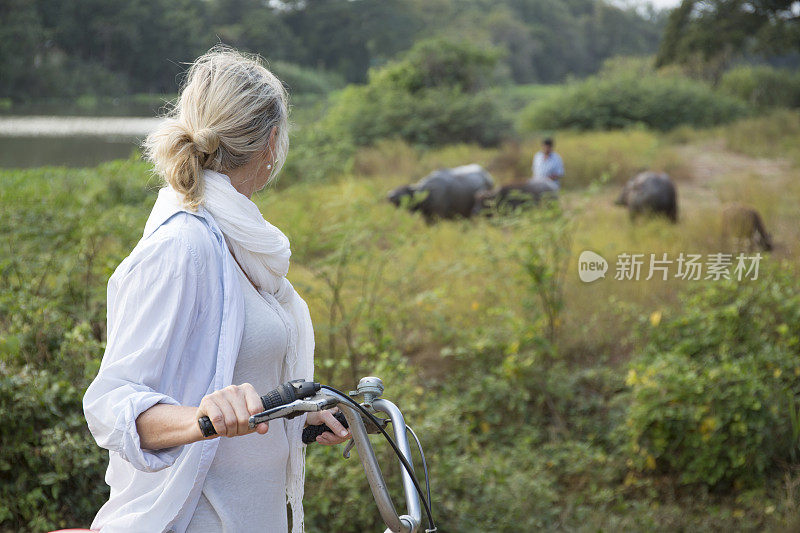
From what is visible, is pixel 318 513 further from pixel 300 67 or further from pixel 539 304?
pixel 300 67

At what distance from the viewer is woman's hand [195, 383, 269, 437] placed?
121cm

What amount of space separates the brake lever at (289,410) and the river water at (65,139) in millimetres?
11686

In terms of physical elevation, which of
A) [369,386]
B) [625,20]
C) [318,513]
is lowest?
[318,513]

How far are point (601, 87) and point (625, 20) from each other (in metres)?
34.0

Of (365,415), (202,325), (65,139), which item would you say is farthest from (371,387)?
(65,139)

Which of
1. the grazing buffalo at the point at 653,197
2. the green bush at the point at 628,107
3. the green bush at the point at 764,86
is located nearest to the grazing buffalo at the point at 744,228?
the grazing buffalo at the point at 653,197

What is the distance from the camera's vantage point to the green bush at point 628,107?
23.0 metres

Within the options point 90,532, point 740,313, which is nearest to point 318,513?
point 90,532

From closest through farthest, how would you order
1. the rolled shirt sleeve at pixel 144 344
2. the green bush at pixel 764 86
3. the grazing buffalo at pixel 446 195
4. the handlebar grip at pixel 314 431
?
the rolled shirt sleeve at pixel 144 344 → the handlebar grip at pixel 314 431 → the grazing buffalo at pixel 446 195 → the green bush at pixel 764 86

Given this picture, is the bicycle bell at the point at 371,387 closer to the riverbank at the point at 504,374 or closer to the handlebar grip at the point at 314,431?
the handlebar grip at the point at 314,431

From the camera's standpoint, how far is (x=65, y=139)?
14172mm

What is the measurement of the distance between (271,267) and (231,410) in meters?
A: 0.47

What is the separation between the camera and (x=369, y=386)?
4.99ft

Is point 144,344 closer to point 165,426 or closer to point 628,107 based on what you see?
point 165,426
